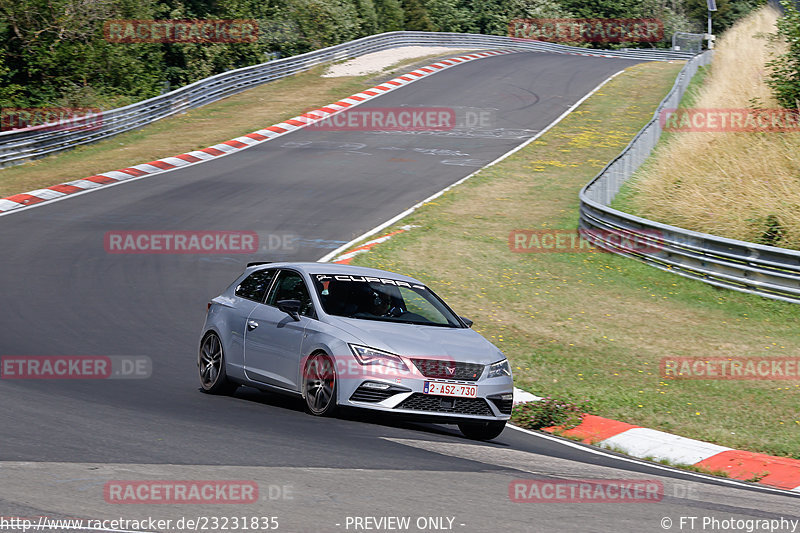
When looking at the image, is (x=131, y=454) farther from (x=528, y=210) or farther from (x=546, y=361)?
(x=528, y=210)

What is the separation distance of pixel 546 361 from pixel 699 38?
64.0 meters

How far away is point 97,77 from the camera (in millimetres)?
39812

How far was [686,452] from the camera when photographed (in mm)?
10180

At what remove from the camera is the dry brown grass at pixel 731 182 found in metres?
19.8

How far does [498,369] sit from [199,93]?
1284 inches

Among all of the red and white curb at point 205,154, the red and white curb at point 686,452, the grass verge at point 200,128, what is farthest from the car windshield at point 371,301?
the grass verge at point 200,128

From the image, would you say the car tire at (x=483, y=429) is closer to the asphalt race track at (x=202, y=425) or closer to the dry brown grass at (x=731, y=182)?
the asphalt race track at (x=202, y=425)

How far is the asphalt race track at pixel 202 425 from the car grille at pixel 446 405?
0.93ft

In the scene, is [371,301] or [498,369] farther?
[371,301]
